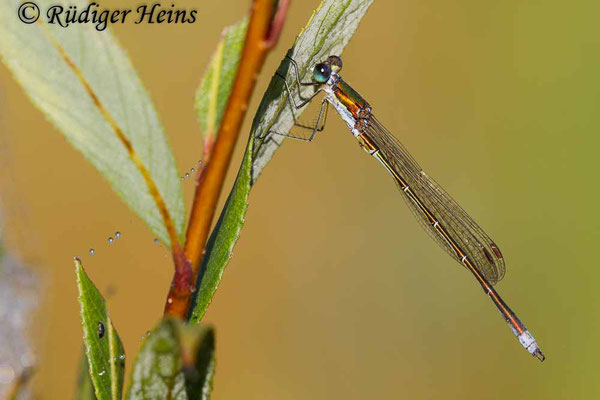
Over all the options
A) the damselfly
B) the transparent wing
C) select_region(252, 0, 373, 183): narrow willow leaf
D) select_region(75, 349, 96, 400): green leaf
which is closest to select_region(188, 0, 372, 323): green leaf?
select_region(252, 0, 373, 183): narrow willow leaf

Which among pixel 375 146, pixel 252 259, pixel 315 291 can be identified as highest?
pixel 252 259

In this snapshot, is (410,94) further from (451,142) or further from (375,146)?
(375,146)

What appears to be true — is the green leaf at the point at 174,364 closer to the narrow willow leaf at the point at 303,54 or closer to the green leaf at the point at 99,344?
the green leaf at the point at 99,344

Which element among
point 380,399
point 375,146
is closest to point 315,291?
point 380,399

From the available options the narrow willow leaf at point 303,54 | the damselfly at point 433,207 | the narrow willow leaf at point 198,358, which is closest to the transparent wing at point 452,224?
the damselfly at point 433,207

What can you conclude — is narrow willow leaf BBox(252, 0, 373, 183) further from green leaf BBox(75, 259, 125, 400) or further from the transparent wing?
the transparent wing

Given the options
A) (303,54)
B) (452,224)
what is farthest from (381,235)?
(303,54)

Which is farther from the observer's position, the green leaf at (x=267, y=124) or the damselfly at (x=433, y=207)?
the damselfly at (x=433, y=207)
